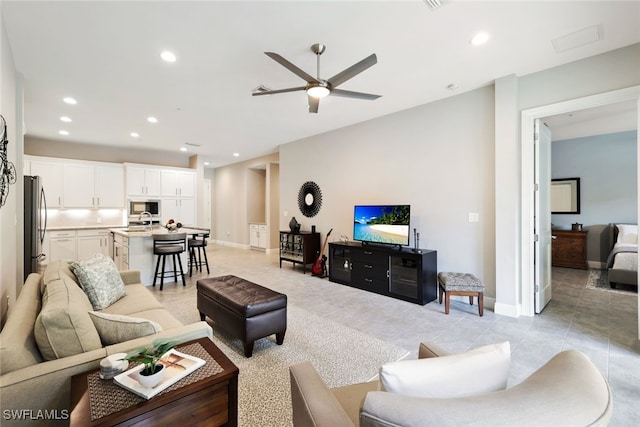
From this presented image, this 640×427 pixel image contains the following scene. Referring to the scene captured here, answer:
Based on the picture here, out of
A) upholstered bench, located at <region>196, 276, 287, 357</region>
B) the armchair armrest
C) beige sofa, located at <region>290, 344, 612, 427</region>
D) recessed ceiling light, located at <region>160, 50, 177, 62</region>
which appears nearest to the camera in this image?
beige sofa, located at <region>290, 344, 612, 427</region>

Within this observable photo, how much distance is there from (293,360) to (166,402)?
146 centimetres

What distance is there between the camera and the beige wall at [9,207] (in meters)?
2.25

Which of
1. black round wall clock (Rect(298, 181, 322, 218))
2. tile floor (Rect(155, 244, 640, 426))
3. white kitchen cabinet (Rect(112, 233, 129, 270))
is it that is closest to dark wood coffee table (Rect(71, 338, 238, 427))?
tile floor (Rect(155, 244, 640, 426))

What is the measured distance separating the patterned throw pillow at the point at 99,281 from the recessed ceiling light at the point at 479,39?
4108 millimetres

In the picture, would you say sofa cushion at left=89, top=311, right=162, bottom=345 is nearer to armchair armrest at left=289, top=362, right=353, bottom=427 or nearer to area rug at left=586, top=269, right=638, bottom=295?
armchair armrest at left=289, top=362, right=353, bottom=427

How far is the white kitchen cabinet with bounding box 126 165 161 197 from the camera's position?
711cm

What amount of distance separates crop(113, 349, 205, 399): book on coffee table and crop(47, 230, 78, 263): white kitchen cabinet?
258 inches

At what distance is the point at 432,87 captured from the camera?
3777 millimetres

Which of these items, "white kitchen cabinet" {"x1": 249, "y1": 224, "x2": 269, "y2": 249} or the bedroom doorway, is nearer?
the bedroom doorway

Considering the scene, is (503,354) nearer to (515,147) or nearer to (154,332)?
(154,332)

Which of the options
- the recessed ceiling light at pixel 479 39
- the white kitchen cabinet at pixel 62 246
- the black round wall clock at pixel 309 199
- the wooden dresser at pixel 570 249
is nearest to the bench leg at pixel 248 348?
the recessed ceiling light at pixel 479 39

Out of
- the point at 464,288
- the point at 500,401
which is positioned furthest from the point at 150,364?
the point at 464,288

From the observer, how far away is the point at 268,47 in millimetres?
2807

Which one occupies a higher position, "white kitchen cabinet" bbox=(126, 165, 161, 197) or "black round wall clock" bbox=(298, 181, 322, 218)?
"white kitchen cabinet" bbox=(126, 165, 161, 197)
